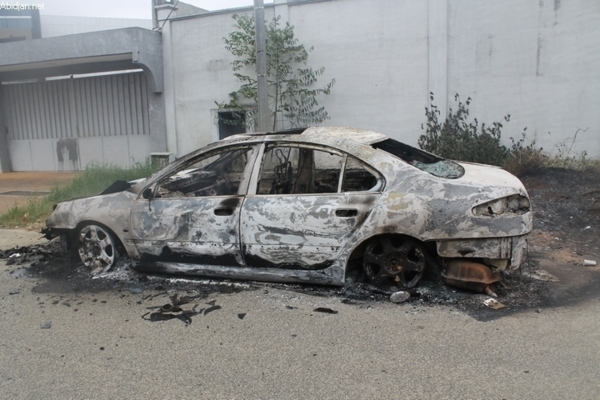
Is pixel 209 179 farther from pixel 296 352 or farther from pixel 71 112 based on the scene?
pixel 71 112

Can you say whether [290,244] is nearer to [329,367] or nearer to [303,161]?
[303,161]

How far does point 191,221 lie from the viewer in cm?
479

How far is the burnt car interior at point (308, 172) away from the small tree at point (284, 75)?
640 centimetres

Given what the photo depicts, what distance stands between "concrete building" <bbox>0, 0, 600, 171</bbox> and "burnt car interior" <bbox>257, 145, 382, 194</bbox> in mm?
6350

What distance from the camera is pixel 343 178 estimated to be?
14.9 feet

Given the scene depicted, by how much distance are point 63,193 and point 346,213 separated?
724cm

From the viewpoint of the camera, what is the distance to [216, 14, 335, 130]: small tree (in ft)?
36.3

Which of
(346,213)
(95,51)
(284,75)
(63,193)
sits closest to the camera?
(346,213)

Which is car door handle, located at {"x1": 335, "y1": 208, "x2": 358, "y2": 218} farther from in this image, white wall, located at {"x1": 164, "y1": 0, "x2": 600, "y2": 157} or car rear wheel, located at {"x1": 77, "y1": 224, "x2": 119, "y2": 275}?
white wall, located at {"x1": 164, "y1": 0, "x2": 600, "y2": 157}

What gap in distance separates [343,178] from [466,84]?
281 inches

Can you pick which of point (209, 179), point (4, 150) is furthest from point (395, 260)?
point (4, 150)

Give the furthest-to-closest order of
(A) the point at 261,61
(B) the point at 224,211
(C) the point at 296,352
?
(A) the point at 261,61 → (B) the point at 224,211 → (C) the point at 296,352

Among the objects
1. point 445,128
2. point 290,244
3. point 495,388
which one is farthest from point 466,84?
point 495,388

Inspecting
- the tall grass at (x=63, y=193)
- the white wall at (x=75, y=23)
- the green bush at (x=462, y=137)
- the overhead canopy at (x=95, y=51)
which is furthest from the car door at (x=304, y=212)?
the white wall at (x=75, y=23)
